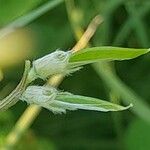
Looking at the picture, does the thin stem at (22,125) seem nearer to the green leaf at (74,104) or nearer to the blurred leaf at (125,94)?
the blurred leaf at (125,94)

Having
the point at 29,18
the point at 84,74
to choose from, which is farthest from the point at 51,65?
the point at 84,74

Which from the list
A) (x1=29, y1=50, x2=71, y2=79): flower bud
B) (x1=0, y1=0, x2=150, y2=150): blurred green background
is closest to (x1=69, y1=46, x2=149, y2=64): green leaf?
(x1=29, y1=50, x2=71, y2=79): flower bud

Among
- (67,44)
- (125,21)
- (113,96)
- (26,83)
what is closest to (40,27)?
(67,44)

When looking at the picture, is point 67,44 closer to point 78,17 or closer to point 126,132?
point 78,17

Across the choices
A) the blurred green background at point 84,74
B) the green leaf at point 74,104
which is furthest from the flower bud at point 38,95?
the blurred green background at point 84,74

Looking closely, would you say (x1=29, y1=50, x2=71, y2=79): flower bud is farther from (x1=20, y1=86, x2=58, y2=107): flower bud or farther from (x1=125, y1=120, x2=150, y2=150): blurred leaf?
(x1=125, y1=120, x2=150, y2=150): blurred leaf

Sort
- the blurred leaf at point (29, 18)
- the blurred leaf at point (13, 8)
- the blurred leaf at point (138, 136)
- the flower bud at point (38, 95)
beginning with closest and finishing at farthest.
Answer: the flower bud at point (38, 95)
the blurred leaf at point (29, 18)
the blurred leaf at point (13, 8)
the blurred leaf at point (138, 136)
